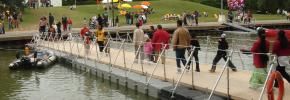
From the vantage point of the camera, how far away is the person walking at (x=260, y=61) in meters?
14.0

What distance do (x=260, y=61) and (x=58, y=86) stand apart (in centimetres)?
979

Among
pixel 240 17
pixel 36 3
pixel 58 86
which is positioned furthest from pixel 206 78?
pixel 36 3

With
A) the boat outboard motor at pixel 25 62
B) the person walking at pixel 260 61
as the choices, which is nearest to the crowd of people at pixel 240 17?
the boat outboard motor at pixel 25 62

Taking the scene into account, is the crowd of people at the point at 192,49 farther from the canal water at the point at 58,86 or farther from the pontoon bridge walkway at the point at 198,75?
the canal water at the point at 58,86

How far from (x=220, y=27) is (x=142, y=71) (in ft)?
113

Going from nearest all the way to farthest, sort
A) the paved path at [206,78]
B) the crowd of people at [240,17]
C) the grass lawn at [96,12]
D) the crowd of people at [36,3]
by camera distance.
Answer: the paved path at [206,78]
the crowd of people at [240,17]
the grass lawn at [96,12]
the crowd of people at [36,3]

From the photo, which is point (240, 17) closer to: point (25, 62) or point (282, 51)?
point (25, 62)

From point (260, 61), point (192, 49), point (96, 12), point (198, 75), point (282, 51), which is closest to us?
point (260, 61)

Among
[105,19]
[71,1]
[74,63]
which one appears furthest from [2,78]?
[71,1]

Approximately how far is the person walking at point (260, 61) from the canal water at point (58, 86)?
14.5ft

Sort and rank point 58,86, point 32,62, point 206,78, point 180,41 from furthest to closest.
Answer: point 32,62 < point 58,86 < point 180,41 < point 206,78

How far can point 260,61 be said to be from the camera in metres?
14.1

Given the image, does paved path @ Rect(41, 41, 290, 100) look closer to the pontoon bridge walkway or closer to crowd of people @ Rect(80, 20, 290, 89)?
the pontoon bridge walkway

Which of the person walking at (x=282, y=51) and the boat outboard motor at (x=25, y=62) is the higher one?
the person walking at (x=282, y=51)
